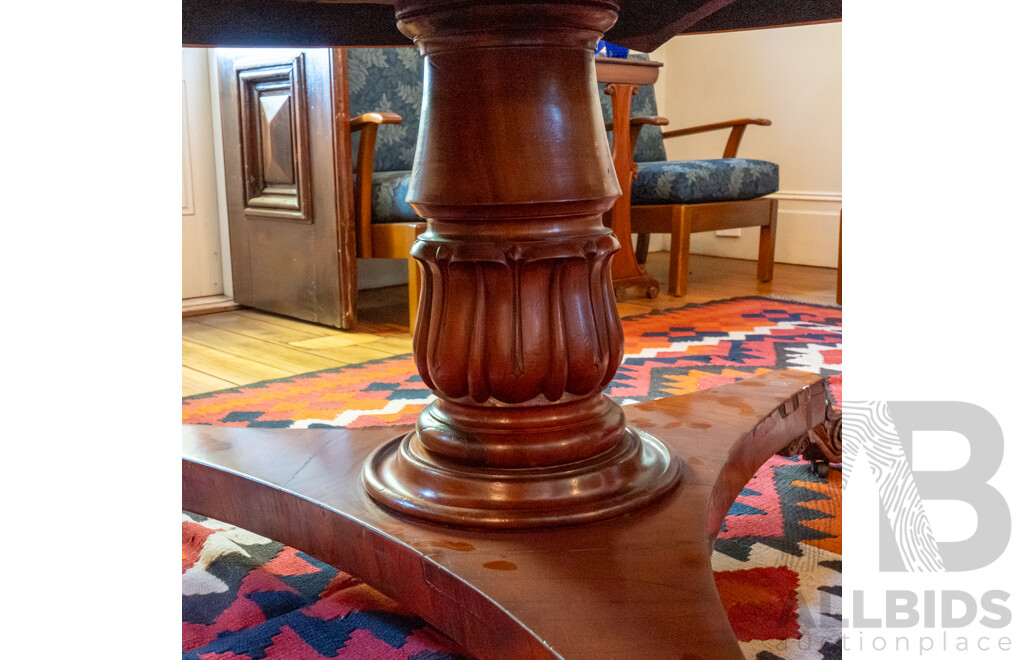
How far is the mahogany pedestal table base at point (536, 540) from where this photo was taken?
0.48 meters

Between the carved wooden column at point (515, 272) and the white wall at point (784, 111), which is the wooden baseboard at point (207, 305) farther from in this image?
the white wall at point (784, 111)

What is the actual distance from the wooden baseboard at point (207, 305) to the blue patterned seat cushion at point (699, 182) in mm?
1238

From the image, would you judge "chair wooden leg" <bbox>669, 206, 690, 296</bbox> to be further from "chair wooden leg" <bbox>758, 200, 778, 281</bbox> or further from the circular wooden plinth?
the circular wooden plinth

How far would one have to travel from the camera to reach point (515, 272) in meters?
0.61

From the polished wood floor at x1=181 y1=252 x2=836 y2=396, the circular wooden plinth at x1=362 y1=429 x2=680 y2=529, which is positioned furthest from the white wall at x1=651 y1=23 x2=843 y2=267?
the circular wooden plinth at x1=362 y1=429 x2=680 y2=529

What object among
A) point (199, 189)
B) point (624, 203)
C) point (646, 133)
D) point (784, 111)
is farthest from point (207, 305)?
point (784, 111)

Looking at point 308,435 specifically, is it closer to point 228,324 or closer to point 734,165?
point 228,324

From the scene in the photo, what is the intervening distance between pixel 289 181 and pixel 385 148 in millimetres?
345

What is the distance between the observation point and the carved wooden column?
60 centimetres

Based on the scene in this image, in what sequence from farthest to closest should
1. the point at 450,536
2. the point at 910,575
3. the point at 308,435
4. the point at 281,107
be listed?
the point at 281,107 → the point at 308,435 → the point at 910,575 → the point at 450,536

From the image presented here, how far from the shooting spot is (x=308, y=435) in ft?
2.75

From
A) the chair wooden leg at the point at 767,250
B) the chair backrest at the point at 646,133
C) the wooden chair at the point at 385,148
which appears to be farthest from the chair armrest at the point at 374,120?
the chair wooden leg at the point at 767,250
